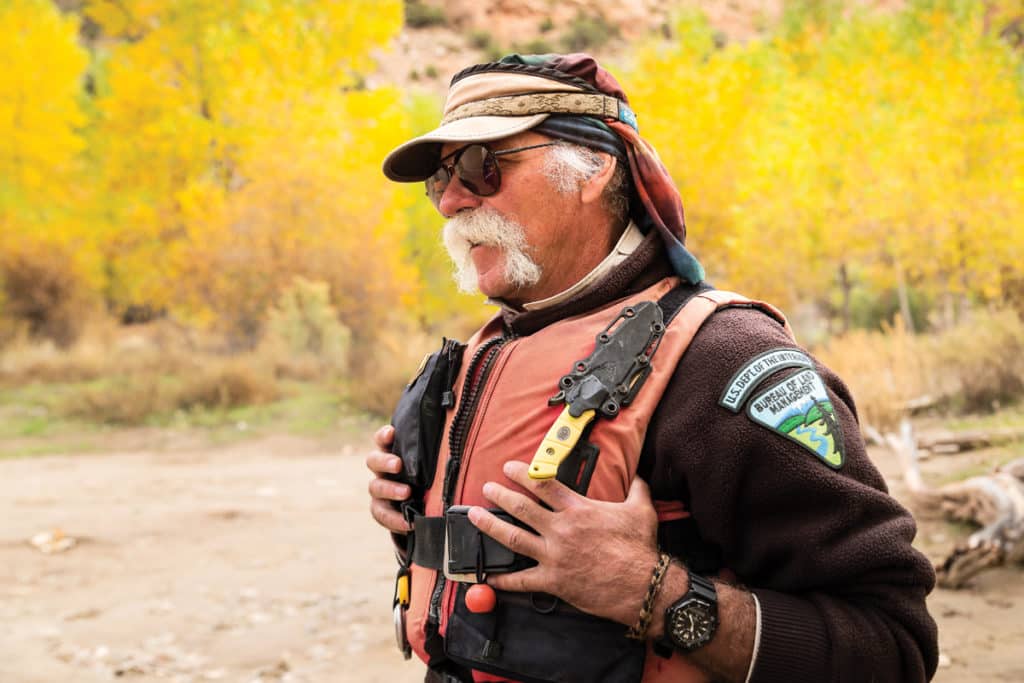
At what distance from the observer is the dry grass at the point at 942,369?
34.1 ft

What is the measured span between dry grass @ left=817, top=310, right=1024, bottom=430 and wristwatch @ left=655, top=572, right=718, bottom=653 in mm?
9394

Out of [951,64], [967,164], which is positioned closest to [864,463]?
[967,164]

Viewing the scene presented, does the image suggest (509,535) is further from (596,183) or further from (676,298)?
(596,183)

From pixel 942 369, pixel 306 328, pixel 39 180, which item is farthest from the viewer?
pixel 39 180

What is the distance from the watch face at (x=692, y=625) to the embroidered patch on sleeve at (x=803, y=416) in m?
0.33

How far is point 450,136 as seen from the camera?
1.89 meters

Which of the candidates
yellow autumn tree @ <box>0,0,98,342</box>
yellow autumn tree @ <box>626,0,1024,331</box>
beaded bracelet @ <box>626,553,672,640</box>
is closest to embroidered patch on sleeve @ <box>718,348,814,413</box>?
beaded bracelet @ <box>626,553,672,640</box>

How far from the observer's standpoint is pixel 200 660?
4.82 meters

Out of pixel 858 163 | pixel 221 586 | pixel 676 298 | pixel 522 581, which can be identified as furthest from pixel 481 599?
pixel 858 163

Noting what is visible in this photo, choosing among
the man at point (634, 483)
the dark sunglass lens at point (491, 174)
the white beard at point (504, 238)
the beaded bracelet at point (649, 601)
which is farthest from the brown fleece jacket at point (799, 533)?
the dark sunglass lens at point (491, 174)

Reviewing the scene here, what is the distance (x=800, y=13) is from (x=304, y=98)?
3261cm

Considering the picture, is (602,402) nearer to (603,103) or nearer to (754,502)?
(754,502)

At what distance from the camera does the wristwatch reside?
1507 mm

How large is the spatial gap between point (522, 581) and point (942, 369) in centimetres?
1165
